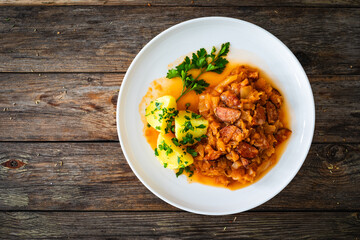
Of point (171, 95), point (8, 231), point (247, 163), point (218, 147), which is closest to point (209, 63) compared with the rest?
point (171, 95)

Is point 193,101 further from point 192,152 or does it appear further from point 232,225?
point 232,225

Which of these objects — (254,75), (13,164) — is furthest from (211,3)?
(13,164)

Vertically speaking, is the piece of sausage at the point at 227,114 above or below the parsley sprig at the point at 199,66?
below

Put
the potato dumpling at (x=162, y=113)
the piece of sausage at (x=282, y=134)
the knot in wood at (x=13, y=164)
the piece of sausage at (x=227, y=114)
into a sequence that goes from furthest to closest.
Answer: the knot in wood at (x=13, y=164) < the piece of sausage at (x=282, y=134) < the potato dumpling at (x=162, y=113) < the piece of sausage at (x=227, y=114)

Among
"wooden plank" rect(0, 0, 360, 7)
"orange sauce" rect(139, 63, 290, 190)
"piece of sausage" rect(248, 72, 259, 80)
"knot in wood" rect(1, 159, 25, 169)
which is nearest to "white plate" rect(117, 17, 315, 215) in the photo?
"orange sauce" rect(139, 63, 290, 190)

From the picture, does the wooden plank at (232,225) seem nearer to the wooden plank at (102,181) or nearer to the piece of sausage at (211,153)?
the wooden plank at (102,181)

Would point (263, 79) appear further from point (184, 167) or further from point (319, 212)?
point (319, 212)

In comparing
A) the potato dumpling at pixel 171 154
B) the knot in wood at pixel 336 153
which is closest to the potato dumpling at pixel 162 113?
the potato dumpling at pixel 171 154
